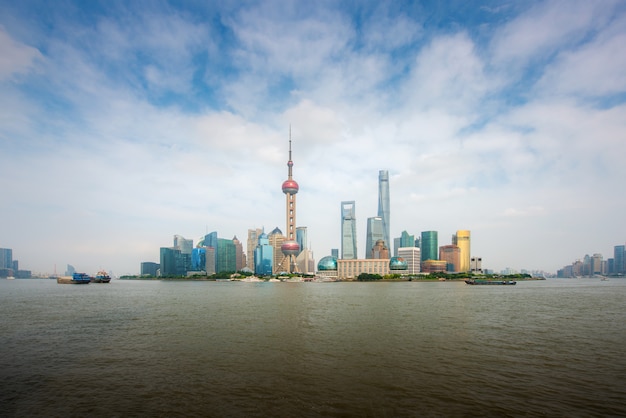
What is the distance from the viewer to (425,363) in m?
30.8

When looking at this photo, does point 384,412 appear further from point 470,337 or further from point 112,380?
point 470,337

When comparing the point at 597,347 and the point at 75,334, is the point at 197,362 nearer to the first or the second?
the point at 75,334

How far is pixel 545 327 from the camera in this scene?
48.7m

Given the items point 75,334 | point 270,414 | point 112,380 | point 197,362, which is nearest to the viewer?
point 270,414

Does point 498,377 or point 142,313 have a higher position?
point 498,377

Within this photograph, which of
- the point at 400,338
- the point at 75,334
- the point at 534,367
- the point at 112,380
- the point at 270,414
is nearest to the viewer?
the point at 270,414

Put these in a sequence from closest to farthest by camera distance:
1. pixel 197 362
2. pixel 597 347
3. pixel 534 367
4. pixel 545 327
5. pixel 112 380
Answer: pixel 112 380, pixel 534 367, pixel 197 362, pixel 597 347, pixel 545 327

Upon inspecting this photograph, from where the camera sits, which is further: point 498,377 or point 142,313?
point 142,313

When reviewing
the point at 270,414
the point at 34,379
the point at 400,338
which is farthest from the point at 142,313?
the point at 270,414

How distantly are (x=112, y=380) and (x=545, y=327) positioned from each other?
53.8m

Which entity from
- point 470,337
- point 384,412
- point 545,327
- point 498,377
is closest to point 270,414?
point 384,412

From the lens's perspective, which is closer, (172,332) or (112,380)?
(112,380)

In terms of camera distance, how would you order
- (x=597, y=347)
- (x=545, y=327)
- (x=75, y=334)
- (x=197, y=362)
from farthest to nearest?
(x=545, y=327) → (x=75, y=334) → (x=597, y=347) → (x=197, y=362)

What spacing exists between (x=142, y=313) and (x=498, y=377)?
64.1 meters
